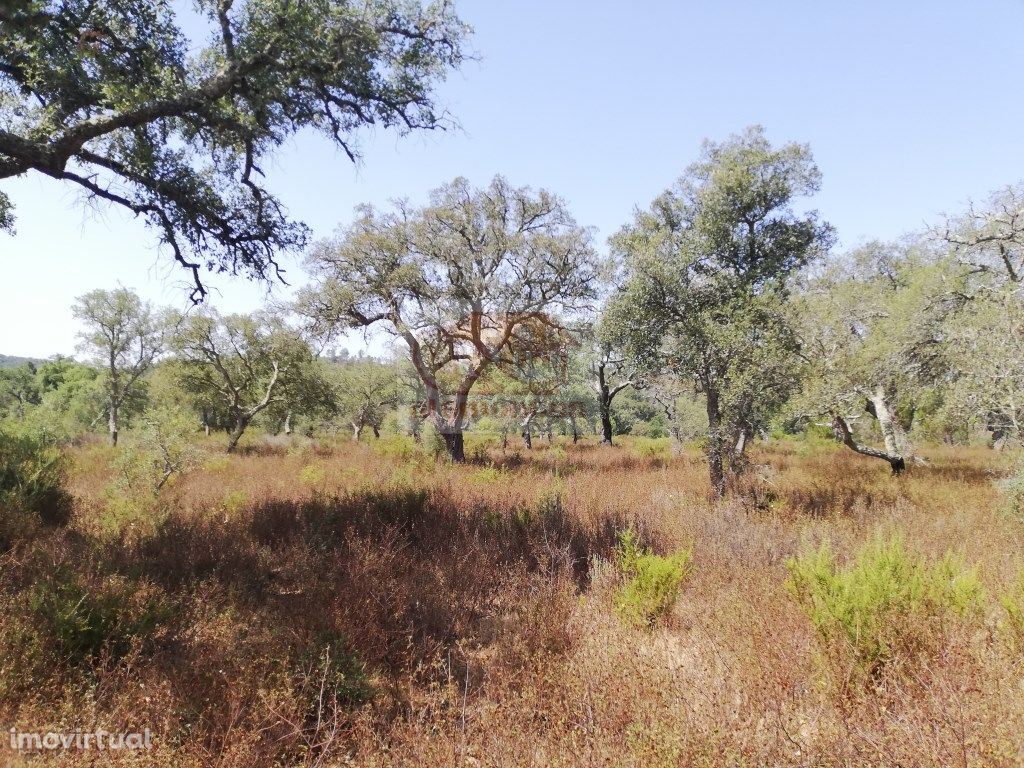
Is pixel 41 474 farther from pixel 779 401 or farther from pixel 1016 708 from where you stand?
pixel 779 401

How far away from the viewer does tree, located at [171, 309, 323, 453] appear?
1905 centimetres

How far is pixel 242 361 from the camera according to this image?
66.7 feet

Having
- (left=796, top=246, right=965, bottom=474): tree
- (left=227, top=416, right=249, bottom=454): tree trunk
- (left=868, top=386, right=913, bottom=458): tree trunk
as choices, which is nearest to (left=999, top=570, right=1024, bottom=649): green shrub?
(left=796, top=246, right=965, bottom=474): tree

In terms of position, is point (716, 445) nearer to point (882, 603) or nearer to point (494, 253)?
point (882, 603)

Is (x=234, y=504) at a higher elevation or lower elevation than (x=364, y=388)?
lower

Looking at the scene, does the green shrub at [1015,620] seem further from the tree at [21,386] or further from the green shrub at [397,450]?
the tree at [21,386]

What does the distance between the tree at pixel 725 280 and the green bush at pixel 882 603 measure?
5431 millimetres

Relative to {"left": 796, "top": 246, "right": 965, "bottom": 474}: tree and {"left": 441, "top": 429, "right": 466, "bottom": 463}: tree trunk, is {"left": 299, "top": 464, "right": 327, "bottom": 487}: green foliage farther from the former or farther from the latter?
{"left": 796, "top": 246, "right": 965, "bottom": 474}: tree

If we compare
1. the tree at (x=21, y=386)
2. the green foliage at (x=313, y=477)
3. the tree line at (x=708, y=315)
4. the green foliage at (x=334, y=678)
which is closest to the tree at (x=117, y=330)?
the tree line at (x=708, y=315)

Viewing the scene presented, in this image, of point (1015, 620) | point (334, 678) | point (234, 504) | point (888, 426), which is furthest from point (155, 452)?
point (888, 426)

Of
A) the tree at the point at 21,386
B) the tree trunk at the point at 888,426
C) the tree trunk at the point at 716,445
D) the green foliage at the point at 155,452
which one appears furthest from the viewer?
the tree at the point at 21,386

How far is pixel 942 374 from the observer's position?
1190 centimetres

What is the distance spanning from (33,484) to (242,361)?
14.4 metres

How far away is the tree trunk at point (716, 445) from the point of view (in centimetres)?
965
